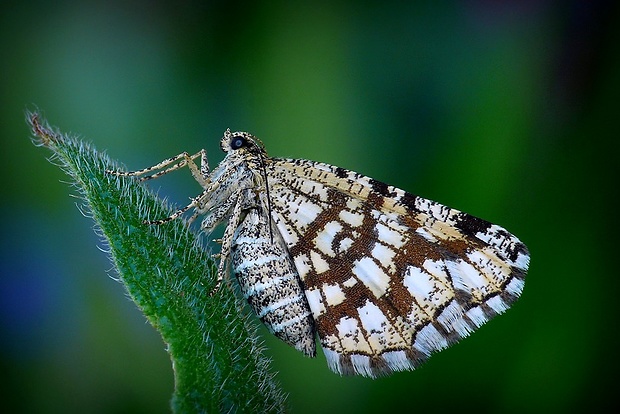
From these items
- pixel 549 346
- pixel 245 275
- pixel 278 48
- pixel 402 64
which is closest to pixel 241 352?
pixel 245 275

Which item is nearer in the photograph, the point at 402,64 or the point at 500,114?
the point at 500,114

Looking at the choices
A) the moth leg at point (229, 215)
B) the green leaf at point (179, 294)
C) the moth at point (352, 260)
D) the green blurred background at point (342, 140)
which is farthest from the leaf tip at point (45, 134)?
the green blurred background at point (342, 140)

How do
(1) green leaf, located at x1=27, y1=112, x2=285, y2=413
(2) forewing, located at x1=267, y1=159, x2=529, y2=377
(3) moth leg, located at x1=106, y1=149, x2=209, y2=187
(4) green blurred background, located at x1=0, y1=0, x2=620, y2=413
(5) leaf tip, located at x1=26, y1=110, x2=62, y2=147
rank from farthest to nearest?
(4) green blurred background, located at x1=0, y1=0, x2=620, y2=413 → (3) moth leg, located at x1=106, y1=149, x2=209, y2=187 → (2) forewing, located at x1=267, y1=159, x2=529, y2=377 → (5) leaf tip, located at x1=26, y1=110, x2=62, y2=147 → (1) green leaf, located at x1=27, y1=112, x2=285, y2=413

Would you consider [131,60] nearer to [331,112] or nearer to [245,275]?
[331,112]

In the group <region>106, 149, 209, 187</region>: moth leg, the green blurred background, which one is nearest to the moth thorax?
<region>106, 149, 209, 187</region>: moth leg

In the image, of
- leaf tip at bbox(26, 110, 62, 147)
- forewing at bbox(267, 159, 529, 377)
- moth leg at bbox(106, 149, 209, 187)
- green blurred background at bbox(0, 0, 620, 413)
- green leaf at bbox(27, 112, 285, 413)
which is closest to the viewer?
green leaf at bbox(27, 112, 285, 413)

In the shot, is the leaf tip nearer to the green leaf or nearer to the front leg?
the green leaf

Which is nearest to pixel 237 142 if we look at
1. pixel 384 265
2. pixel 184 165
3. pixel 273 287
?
pixel 184 165

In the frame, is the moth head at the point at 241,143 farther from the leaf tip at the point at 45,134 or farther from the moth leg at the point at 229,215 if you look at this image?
the leaf tip at the point at 45,134
